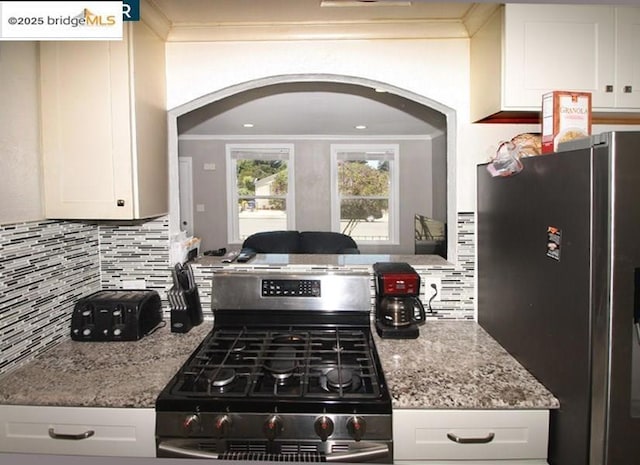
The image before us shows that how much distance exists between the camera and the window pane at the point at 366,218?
21.0 ft

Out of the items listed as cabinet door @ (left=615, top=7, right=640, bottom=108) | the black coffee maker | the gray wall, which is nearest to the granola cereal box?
cabinet door @ (left=615, top=7, right=640, bottom=108)

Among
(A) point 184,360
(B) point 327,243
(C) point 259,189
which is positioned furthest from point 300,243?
(A) point 184,360

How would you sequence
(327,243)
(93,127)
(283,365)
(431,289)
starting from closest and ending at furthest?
(283,365) < (93,127) < (431,289) < (327,243)

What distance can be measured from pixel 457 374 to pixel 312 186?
5.12m

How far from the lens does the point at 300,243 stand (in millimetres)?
5797

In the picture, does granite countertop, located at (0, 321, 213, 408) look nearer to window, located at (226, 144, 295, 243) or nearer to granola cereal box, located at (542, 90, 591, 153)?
granola cereal box, located at (542, 90, 591, 153)

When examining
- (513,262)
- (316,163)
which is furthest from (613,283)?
(316,163)

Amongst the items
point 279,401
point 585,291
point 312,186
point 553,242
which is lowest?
point 279,401

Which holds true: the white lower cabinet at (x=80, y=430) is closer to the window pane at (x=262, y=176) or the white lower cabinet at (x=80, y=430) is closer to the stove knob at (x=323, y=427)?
the stove knob at (x=323, y=427)

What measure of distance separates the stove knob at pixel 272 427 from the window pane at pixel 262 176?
209 inches

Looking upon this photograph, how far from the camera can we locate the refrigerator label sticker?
1231 mm

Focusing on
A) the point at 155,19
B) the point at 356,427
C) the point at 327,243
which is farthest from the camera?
the point at 327,243

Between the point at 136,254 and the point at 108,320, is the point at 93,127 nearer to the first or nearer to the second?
the point at 136,254

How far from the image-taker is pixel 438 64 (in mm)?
1894
